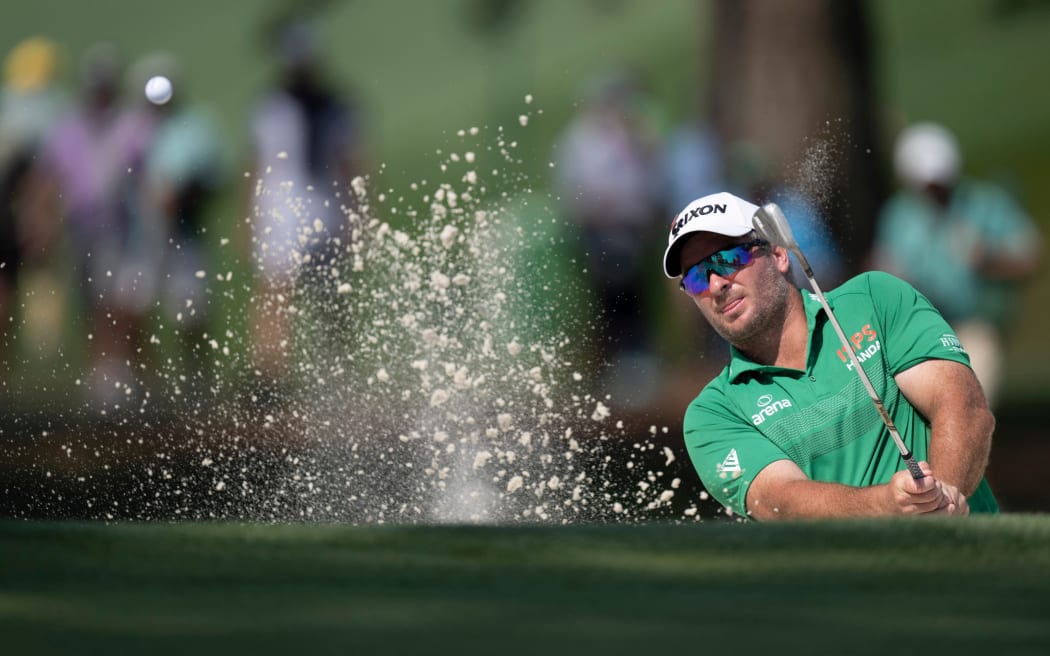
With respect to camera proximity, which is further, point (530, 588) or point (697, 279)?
point (697, 279)

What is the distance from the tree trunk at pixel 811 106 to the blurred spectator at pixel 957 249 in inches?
13.3

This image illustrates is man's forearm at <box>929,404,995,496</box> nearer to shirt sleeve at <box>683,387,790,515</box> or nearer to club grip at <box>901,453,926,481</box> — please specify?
club grip at <box>901,453,926,481</box>

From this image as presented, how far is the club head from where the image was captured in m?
4.41

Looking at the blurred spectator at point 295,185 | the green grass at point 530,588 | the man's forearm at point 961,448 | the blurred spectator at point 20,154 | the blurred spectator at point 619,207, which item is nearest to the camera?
the green grass at point 530,588

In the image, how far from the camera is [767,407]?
4.51 m

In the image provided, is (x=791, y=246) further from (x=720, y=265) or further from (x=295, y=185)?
(x=295, y=185)

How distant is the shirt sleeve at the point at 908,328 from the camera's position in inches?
171

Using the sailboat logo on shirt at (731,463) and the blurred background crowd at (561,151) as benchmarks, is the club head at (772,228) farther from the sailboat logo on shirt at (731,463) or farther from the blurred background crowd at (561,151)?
the blurred background crowd at (561,151)

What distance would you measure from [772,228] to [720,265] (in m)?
0.15

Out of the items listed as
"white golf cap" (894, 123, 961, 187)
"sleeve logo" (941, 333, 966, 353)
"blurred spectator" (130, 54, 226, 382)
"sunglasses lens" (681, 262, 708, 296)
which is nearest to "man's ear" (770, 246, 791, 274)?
"sunglasses lens" (681, 262, 708, 296)

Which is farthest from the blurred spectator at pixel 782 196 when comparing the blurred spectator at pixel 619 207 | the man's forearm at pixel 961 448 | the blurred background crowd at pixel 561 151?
the man's forearm at pixel 961 448

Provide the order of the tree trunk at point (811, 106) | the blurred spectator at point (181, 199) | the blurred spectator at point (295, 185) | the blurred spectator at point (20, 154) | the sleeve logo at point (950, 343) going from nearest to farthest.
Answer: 1. the sleeve logo at point (950, 343)
2. the tree trunk at point (811, 106)
3. the blurred spectator at point (295, 185)
4. the blurred spectator at point (181, 199)
5. the blurred spectator at point (20, 154)

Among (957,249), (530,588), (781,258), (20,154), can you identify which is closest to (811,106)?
(957,249)

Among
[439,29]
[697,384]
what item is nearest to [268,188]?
[697,384]
